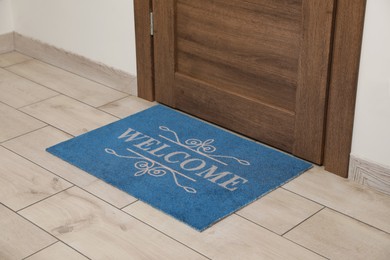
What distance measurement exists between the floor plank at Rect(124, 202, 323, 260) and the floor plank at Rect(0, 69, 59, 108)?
0.95 m

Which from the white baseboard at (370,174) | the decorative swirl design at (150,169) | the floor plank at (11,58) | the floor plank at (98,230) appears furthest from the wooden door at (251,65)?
the floor plank at (11,58)

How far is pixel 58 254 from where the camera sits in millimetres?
1993

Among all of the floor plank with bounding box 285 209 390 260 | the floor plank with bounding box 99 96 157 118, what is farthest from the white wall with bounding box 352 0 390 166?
the floor plank with bounding box 99 96 157 118

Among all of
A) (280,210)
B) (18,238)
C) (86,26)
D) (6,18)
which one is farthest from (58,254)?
(6,18)

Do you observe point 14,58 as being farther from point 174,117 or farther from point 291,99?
point 291,99

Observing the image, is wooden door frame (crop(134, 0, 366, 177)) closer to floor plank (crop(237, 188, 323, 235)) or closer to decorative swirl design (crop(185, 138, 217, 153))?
floor plank (crop(237, 188, 323, 235))

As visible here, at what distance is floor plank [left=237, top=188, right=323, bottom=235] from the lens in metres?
2.12

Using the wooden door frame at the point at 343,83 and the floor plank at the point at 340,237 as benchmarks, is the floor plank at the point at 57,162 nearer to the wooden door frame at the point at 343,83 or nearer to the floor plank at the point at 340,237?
the floor plank at the point at 340,237

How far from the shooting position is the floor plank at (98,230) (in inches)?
78.7

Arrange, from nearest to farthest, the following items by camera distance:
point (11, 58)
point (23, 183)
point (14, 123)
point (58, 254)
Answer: point (58, 254)
point (23, 183)
point (14, 123)
point (11, 58)

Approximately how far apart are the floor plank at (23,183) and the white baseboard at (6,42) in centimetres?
106

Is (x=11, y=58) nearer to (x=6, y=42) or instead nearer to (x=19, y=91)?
(x=6, y=42)

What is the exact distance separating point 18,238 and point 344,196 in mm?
983

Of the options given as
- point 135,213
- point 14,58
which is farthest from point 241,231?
point 14,58
